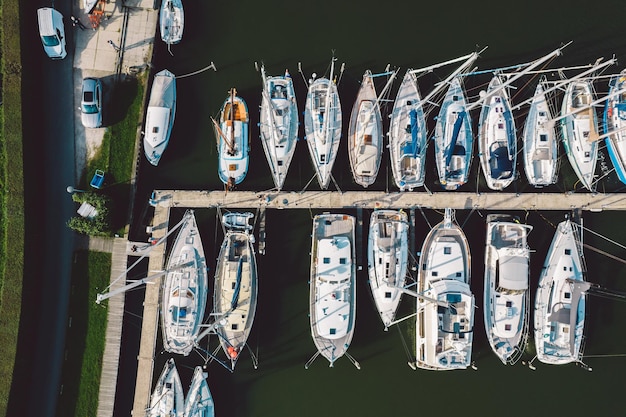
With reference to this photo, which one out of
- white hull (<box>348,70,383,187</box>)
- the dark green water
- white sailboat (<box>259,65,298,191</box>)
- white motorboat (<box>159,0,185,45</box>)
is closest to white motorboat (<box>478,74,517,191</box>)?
the dark green water

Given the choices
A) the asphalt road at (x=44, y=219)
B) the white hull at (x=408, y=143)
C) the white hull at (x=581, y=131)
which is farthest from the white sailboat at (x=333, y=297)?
the asphalt road at (x=44, y=219)

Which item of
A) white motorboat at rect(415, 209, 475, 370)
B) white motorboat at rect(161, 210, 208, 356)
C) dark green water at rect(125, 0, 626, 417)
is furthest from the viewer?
dark green water at rect(125, 0, 626, 417)

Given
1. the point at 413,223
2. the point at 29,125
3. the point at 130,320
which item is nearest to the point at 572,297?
the point at 413,223

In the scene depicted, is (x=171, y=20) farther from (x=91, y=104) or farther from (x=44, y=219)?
(x=44, y=219)

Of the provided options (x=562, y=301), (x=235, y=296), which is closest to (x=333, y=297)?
(x=235, y=296)

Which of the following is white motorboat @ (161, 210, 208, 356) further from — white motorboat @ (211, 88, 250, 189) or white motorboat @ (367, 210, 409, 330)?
white motorboat @ (367, 210, 409, 330)
